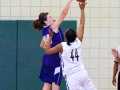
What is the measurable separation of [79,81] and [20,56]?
2654 millimetres

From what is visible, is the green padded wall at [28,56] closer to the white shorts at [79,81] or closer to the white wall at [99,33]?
the white wall at [99,33]

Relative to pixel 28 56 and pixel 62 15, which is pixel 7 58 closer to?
pixel 28 56

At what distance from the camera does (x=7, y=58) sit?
349 inches

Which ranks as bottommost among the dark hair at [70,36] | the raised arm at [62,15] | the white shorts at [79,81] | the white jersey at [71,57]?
the white shorts at [79,81]

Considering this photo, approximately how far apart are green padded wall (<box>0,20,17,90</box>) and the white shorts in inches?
102

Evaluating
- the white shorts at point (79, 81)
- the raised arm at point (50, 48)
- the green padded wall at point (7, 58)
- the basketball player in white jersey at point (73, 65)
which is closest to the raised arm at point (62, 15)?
the raised arm at point (50, 48)

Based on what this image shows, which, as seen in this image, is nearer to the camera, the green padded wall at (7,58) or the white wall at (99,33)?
the green padded wall at (7,58)

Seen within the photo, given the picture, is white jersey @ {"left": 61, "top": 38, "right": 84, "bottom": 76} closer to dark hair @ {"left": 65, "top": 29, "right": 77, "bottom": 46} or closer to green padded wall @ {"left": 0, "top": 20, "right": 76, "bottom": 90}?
dark hair @ {"left": 65, "top": 29, "right": 77, "bottom": 46}

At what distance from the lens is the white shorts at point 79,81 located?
21.1ft

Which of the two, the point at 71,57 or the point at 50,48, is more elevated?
the point at 50,48

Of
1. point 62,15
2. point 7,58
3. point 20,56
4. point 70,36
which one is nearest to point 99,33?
point 20,56

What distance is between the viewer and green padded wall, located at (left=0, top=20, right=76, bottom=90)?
29.0ft

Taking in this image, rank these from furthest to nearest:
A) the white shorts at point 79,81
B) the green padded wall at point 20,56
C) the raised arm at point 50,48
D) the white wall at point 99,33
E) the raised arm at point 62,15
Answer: the white wall at point 99,33 → the green padded wall at point 20,56 → the raised arm at point 62,15 → the raised arm at point 50,48 → the white shorts at point 79,81

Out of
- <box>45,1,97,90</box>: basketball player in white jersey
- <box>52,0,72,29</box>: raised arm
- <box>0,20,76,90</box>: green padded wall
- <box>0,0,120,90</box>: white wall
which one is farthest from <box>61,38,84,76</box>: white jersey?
<box>0,0,120,90</box>: white wall
